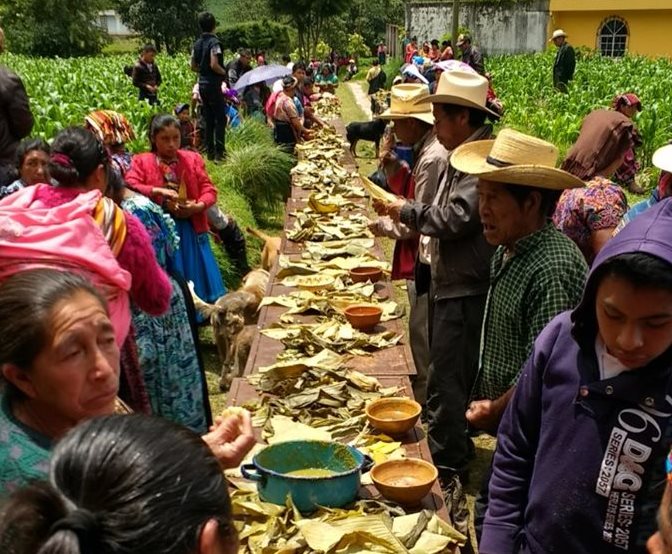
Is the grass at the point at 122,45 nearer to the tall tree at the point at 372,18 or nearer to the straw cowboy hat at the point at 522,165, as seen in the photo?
the tall tree at the point at 372,18

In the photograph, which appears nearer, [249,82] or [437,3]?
[249,82]

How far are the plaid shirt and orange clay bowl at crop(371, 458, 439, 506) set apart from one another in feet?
1.37

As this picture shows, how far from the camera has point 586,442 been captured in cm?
195

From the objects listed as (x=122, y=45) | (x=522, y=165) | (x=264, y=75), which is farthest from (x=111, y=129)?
(x=122, y=45)

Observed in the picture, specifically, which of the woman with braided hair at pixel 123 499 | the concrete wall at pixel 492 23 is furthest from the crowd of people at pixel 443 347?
the concrete wall at pixel 492 23

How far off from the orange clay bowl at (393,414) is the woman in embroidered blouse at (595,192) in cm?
116

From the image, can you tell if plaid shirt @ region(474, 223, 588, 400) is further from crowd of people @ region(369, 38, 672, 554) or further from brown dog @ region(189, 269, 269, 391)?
brown dog @ region(189, 269, 269, 391)

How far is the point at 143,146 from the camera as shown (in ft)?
29.0

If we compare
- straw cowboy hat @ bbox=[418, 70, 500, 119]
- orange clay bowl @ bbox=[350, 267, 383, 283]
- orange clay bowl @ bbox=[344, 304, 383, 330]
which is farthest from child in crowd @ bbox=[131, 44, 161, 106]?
straw cowboy hat @ bbox=[418, 70, 500, 119]

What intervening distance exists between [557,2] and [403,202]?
38.1 m

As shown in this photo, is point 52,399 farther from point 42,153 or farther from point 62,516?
point 42,153

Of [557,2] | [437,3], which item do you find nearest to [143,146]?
[437,3]

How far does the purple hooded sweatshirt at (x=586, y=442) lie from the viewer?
187 cm

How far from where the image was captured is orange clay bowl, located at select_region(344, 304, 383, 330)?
4.36m
